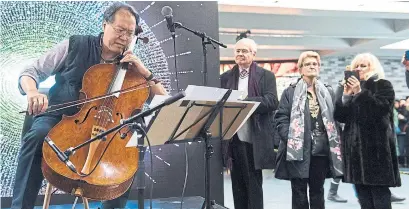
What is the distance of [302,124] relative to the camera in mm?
2748

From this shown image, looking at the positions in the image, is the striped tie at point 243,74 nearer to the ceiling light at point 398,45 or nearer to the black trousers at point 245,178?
the black trousers at point 245,178

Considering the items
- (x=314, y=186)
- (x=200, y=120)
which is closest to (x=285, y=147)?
(x=314, y=186)

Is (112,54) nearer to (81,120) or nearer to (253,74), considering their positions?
(81,120)

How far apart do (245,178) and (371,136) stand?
2.90 ft

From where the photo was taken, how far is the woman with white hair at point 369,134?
2.66m

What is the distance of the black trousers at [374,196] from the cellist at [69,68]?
1.55 meters

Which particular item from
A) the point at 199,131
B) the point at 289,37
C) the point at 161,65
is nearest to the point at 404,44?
the point at 289,37

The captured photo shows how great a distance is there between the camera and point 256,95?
294 cm

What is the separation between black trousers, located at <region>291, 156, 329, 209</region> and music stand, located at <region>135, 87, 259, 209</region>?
2.46 feet

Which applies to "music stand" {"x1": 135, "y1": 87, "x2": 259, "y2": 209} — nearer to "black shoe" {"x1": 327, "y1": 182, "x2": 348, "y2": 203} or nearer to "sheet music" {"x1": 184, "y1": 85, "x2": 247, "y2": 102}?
"sheet music" {"x1": 184, "y1": 85, "x2": 247, "y2": 102}

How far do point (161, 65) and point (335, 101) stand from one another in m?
1.76

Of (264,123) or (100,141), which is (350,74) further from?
(100,141)

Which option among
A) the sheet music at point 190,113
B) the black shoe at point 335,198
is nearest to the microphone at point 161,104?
the sheet music at point 190,113

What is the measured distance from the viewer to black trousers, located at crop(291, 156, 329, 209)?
2732mm
